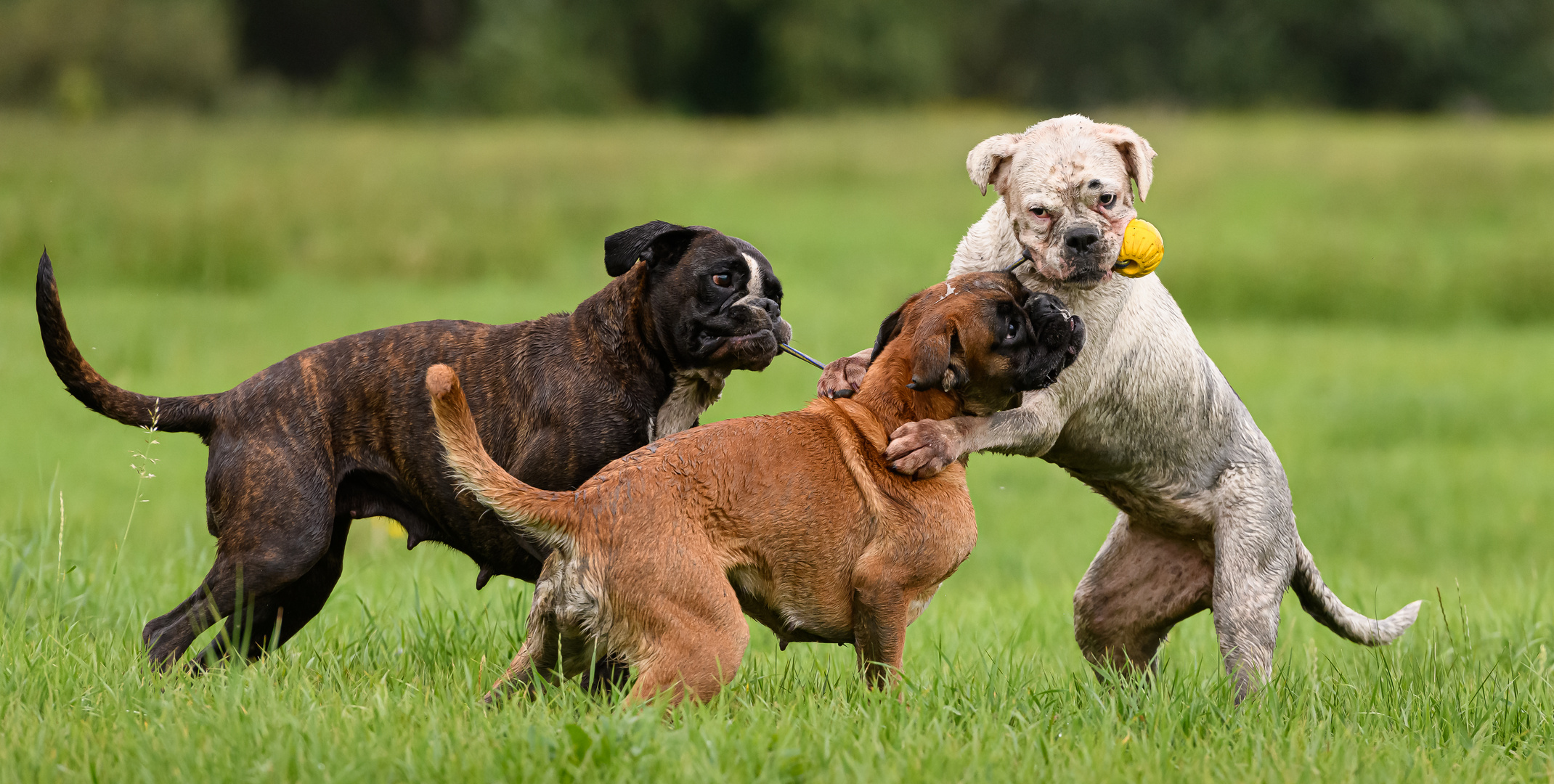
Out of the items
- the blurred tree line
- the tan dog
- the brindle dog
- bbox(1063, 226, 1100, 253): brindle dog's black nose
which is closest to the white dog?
bbox(1063, 226, 1100, 253): brindle dog's black nose

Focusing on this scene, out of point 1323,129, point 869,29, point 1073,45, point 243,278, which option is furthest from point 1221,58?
point 243,278

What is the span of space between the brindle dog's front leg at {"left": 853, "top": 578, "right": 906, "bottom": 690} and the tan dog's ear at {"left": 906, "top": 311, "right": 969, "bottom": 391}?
26.3 inches

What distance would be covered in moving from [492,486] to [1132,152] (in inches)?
107

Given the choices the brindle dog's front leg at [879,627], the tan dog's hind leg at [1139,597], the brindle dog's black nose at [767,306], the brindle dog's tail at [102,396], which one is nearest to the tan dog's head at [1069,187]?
the brindle dog's black nose at [767,306]

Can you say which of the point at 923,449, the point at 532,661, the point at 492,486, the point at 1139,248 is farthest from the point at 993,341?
the point at 532,661

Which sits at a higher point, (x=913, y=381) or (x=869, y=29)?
(x=869, y=29)

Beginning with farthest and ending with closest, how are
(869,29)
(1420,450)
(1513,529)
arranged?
1. (869,29)
2. (1420,450)
3. (1513,529)

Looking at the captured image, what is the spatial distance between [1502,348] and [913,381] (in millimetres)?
13773

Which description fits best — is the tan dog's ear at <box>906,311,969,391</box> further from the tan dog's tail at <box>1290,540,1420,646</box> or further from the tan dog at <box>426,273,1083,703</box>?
the tan dog's tail at <box>1290,540,1420,646</box>

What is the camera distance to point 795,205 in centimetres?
2309

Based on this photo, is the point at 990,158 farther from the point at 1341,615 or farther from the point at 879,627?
the point at 1341,615

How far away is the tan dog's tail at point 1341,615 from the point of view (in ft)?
18.2

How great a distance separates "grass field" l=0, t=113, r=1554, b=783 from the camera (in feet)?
13.4

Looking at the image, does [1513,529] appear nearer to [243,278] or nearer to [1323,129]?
[243,278]
